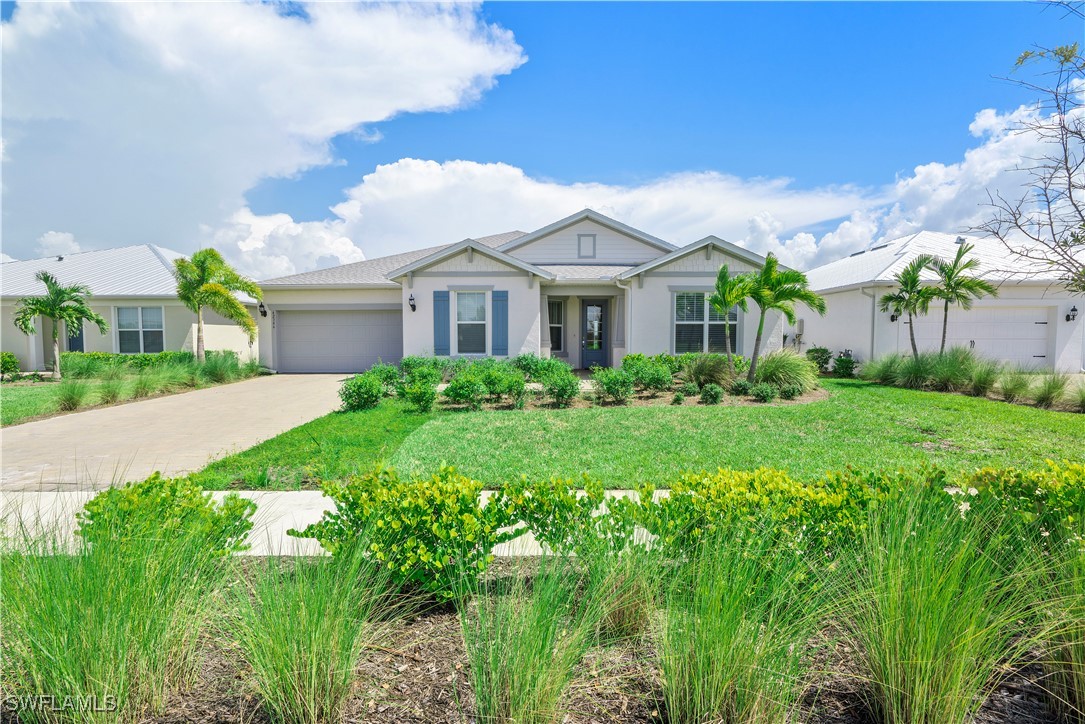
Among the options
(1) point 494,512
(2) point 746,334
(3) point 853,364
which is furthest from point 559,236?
(1) point 494,512

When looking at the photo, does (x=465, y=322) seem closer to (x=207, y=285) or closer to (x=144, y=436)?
(x=207, y=285)

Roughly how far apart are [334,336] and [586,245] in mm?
9917

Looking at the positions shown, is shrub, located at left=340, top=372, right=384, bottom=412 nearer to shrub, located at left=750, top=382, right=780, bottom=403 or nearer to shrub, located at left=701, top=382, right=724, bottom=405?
shrub, located at left=701, top=382, right=724, bottom=405

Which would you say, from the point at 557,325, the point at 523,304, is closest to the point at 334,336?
the point at 523,304

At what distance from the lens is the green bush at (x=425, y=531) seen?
9.27 feet

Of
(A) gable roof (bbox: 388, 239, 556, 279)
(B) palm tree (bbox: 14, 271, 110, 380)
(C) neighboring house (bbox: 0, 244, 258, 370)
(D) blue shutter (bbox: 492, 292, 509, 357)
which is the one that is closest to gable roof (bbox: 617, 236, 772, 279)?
(A) gable roof (bbox: 388, 239, 556, 279)

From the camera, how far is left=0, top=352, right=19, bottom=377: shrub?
16.9m

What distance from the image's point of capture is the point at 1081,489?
10.3ft

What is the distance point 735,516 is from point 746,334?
47.0 ft

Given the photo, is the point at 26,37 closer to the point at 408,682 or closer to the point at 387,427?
the point at 387,427

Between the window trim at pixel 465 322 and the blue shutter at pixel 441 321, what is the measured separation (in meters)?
0.16

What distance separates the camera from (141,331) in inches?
719

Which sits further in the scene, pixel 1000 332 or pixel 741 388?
pixel 1000 332

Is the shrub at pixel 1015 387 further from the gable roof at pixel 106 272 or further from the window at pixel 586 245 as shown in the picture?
the gable roof at pixel 106 272
